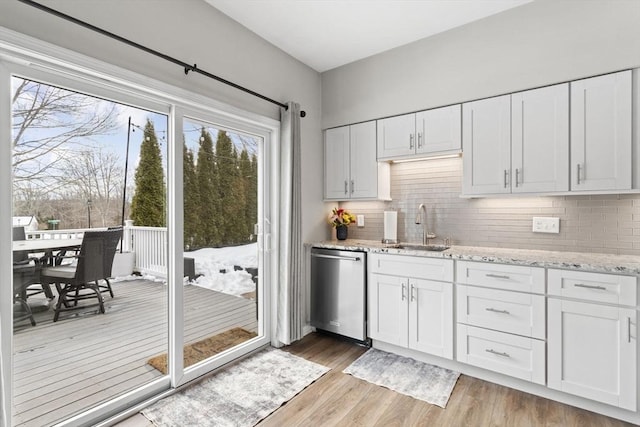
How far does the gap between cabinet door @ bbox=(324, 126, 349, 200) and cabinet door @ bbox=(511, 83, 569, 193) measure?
160 cm

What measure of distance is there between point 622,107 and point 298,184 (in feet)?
8.42

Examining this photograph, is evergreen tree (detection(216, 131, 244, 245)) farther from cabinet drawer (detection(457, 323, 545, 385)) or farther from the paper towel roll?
cabinet drawer (detection(457, 323, 545, 385))

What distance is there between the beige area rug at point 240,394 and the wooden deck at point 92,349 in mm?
328

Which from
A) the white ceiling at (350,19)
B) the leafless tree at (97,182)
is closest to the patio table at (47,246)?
the leafless tree at (97,182)

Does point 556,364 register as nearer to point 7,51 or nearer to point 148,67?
point 148,67

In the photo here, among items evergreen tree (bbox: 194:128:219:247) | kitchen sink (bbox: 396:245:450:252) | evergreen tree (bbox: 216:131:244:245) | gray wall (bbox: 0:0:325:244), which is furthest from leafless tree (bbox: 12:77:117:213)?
kitchen sink (bbox: 396:245:450:252)

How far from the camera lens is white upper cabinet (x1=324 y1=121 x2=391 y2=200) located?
334 cm

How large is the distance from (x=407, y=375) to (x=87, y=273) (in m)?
2.45

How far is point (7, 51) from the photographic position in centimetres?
156

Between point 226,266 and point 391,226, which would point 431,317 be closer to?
point 391,226

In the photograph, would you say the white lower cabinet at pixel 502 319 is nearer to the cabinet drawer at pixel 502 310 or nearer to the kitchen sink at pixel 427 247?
the cabinet drawer at pixel 502 310

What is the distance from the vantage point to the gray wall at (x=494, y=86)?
7.66 ft

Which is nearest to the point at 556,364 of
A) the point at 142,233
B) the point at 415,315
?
the point at 415,315

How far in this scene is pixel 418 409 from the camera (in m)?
2.15
